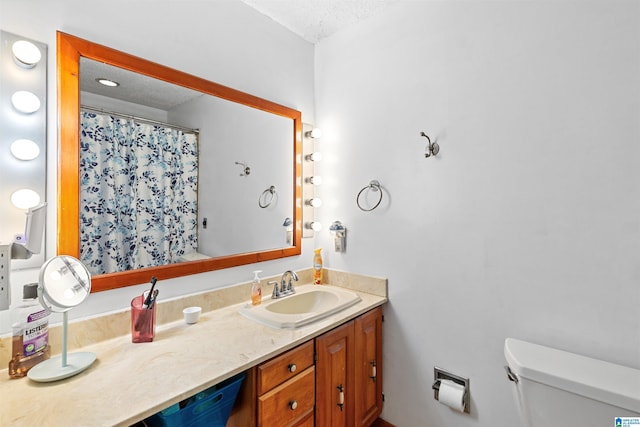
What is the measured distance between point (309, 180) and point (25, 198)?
4.71 ft

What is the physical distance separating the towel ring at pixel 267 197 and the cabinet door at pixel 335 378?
2.87 feet

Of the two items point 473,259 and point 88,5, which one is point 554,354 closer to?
point 473,259

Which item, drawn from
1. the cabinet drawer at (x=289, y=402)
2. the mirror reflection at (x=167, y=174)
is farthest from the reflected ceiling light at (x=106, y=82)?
the cabinet drawer at (x=289, y=402)

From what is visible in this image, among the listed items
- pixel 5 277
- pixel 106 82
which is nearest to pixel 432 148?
pixel 106 82

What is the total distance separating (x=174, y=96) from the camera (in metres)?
1.43

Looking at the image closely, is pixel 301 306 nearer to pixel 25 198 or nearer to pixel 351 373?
pixel 351 373


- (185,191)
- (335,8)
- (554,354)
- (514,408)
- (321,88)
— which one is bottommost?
(514,408)

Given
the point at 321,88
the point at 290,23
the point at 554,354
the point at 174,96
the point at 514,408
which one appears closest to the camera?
the point at 554,354

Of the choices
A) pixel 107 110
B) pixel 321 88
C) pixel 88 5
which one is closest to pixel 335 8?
pixel 321 88

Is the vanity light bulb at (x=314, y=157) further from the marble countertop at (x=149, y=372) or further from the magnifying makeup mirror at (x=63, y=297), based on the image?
the magnifying makeup mirror at (x=63, y=297)

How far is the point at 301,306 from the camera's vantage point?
1789mm

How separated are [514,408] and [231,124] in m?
1.98

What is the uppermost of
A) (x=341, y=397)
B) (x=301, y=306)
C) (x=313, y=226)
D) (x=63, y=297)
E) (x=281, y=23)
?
(x=281, y=23)

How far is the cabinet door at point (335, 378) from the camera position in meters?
1.33
